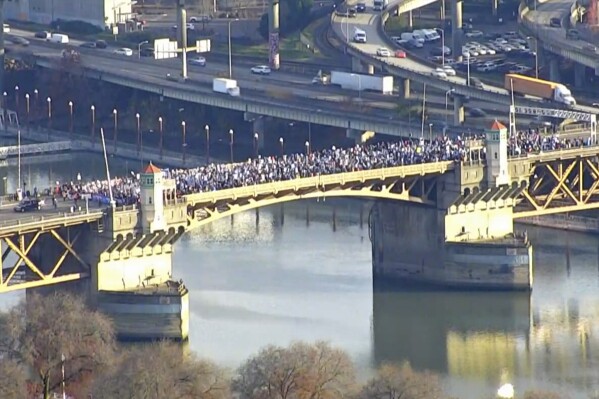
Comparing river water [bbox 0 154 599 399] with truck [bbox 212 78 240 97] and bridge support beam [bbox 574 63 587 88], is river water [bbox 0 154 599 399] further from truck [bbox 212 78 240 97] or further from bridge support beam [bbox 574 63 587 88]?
bridge support beam [bbox 574 63 587 88]

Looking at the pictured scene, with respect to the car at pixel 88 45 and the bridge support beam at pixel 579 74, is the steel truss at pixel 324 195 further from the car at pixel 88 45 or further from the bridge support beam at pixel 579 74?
the car at pixel 88 45

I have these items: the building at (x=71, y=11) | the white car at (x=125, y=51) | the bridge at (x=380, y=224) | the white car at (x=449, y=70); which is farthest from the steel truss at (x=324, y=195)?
the building at (x=71, y=11)

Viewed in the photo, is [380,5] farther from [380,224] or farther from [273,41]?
[380,224]

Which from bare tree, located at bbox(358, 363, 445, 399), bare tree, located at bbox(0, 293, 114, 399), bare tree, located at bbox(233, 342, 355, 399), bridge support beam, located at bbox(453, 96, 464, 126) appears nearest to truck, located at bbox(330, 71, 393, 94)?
bridge support beam, located at bbox(453, 96, 464, 126)

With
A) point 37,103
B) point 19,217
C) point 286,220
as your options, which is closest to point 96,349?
point 19,217

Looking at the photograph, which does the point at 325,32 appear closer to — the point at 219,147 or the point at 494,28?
the point at 494,28
